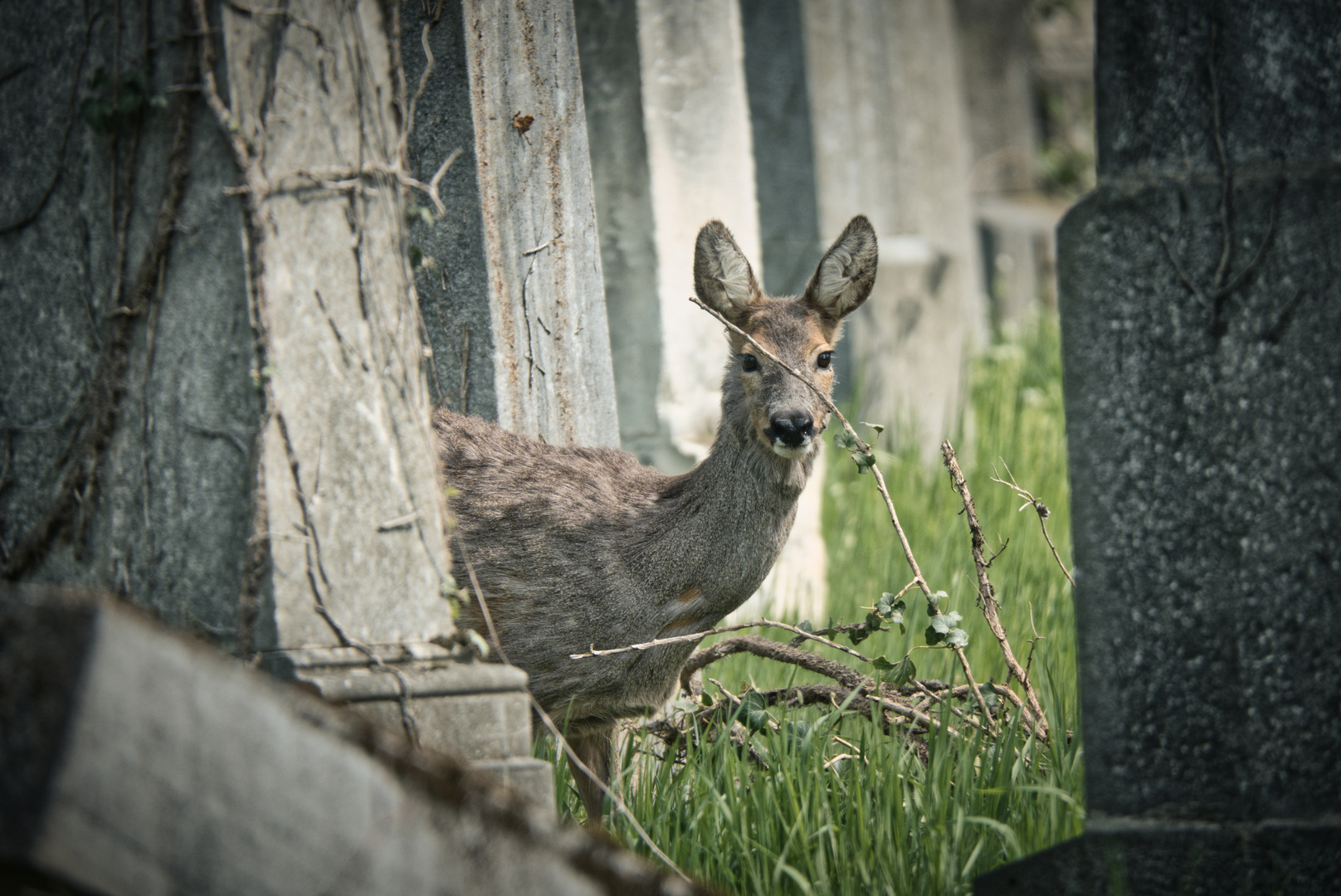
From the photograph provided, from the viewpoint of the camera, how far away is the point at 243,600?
2.18 m

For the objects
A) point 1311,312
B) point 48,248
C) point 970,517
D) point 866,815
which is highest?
point 48,248

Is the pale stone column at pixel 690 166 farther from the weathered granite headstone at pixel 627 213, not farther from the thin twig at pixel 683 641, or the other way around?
the thin twig at pixel 683 641

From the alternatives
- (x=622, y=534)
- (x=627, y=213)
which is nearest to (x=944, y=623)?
(x=622, y=534)

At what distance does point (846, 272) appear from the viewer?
4.11 m

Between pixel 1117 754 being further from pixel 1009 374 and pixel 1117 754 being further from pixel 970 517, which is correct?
pixel 1009 374

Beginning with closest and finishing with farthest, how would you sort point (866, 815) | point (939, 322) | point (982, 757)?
1. point (866, 815)
2. point (982, 757)
3. point (939, 322)

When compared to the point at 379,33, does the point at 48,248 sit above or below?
below

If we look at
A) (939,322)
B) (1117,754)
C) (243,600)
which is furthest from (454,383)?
(939,322)

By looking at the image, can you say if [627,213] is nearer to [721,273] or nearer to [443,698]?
[721,273]

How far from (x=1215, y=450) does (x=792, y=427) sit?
5.08 ft

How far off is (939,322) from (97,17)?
6.61m

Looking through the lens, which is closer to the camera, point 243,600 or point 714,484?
point 243,600

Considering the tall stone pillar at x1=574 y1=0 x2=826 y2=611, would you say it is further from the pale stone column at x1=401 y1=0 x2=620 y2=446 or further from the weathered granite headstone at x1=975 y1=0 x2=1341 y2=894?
the weathered granite headstone at x1=975 y1=0 x2=1341 y2=894

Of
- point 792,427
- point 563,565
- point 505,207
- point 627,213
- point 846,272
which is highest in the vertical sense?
point 627,213
